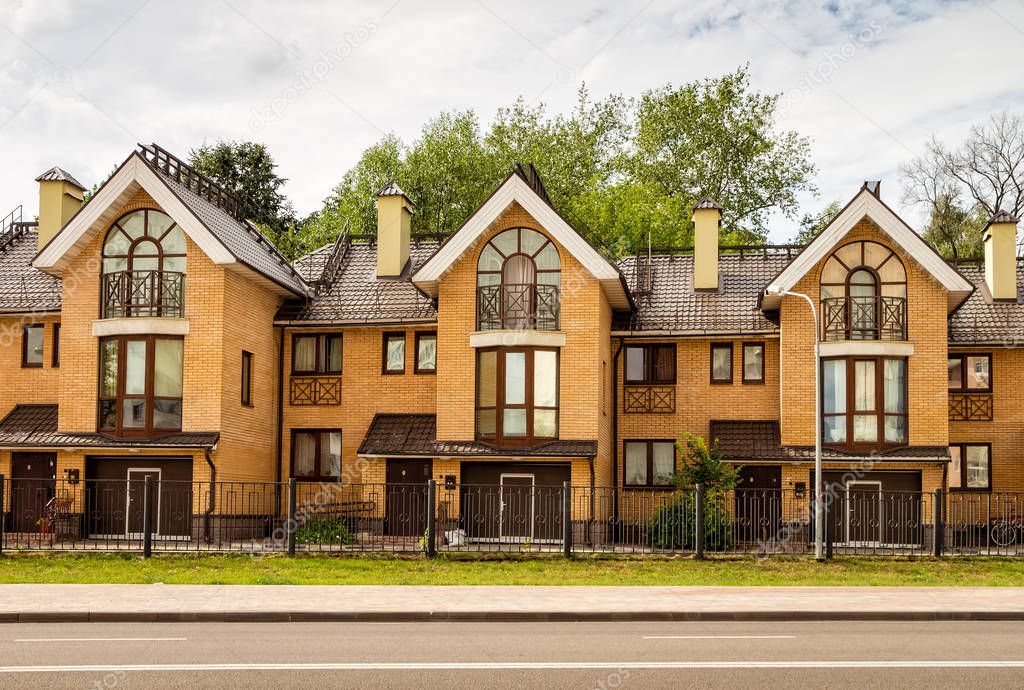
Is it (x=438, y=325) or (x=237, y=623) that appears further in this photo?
(x=438, y=325)

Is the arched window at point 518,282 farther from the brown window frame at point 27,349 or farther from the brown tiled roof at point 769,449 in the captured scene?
the brown window frame at point 27,349

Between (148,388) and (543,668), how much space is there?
20.5 m

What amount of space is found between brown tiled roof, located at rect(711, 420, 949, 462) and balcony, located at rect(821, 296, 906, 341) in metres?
2.80

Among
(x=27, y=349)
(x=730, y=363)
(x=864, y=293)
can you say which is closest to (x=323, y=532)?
(x=27, y=349)

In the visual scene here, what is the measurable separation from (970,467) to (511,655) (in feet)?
76.7

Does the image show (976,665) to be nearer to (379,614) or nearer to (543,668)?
(543,668)

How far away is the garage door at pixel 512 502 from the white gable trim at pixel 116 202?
326 inches

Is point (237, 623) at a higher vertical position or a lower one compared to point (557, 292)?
lower

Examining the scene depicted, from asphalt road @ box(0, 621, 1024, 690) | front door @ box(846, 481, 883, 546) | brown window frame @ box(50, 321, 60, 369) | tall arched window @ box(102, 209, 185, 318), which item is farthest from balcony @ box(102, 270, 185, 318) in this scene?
front door @ box(846, 481, 883, 546)

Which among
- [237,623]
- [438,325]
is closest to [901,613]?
[237,623]

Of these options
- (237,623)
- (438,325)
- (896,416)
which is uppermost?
(438,325)

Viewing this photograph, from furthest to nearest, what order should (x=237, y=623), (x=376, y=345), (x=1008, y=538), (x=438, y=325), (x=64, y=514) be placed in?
1. (x=376, y=345)
2. (x=438, y=325)
3. (x=64, y=514)
4. (x=1008, y=538)
5. (x=237, y=623)

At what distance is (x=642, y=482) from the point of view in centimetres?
3206

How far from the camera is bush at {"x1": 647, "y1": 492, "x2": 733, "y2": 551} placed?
83.0ft
